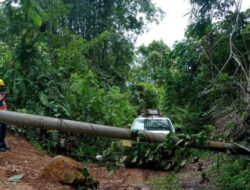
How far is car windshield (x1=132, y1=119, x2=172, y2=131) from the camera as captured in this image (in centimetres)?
1366

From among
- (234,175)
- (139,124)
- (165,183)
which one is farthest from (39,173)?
(139,124)

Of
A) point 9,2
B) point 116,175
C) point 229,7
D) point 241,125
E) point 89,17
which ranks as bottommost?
point 116,175

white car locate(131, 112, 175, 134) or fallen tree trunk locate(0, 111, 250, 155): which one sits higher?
fallen tree trunk locate(0, 111, 250, 155)

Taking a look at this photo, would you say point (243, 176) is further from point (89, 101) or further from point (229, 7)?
point (89, 101)

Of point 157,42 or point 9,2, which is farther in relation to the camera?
point 157,42

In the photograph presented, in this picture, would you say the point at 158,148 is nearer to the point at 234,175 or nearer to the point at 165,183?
the point at 165,183

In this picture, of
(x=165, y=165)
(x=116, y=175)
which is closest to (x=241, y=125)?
(x=165, y=165)

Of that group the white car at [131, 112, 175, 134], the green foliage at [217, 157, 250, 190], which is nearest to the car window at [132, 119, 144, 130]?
the white car at [131, 112, 175, 134]

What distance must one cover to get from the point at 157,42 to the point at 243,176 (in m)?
30.3

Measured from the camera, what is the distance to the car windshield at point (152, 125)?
1366 centimetres

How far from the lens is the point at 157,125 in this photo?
13.9 metres

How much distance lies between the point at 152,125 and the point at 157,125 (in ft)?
0.69

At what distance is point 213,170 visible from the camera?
32.2 ft

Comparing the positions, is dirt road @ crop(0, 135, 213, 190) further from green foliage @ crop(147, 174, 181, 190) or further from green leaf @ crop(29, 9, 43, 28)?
green leaf @ crop(29, 9, 43, 28)
